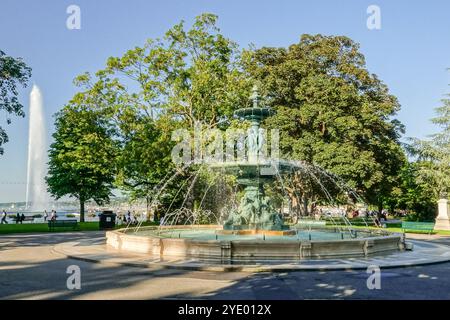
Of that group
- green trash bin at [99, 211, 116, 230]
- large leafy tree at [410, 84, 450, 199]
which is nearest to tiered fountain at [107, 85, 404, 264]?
green trash bin at [99, 211, 116, 230]

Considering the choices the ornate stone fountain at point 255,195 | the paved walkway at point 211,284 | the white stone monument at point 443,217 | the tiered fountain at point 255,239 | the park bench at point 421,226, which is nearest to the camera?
the paved walkway at point 211,284

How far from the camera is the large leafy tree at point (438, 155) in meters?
→ 44.8

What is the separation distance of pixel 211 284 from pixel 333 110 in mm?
32885

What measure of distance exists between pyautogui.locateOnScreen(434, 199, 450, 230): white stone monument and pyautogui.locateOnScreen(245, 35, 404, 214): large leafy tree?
5.65 meters

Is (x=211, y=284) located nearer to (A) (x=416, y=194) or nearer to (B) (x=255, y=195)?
(B) (x=255, y=195)

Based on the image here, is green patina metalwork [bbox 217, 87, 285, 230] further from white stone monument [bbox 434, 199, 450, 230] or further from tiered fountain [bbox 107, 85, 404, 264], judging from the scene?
white stone monument [bbox 434, 199, 450, 230]

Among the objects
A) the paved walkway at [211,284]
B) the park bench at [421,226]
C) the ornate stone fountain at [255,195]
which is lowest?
the paved walkway at [211,284]

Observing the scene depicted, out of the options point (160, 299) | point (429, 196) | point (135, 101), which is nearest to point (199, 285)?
point (160, 299)

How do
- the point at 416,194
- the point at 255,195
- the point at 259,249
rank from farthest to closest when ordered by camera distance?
1. the point at 416,194
2. the point at 255,195
3. the point at 259,249

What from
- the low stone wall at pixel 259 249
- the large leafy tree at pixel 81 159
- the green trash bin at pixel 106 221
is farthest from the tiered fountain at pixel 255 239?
the large leafy tree at pixel 81 159

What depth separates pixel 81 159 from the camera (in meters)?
38.5

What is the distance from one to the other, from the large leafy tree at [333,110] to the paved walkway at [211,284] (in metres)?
26.3

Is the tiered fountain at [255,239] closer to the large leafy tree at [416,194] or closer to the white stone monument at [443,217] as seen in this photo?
the white stone monument at [443,217]

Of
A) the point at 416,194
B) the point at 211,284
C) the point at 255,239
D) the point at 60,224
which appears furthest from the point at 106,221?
the point at 416,194
